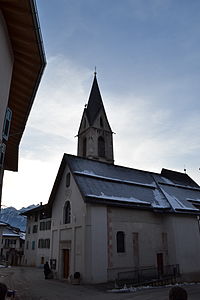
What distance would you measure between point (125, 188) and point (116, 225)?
4.37 meters

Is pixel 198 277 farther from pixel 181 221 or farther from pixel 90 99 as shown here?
pixel 90 99

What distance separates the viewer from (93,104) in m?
47.0

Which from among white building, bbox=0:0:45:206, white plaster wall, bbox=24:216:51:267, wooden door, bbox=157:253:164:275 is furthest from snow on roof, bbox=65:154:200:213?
white plaster wall, bbox=24:216:51:267

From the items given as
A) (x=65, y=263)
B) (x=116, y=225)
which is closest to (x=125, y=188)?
(x=116, y=225)

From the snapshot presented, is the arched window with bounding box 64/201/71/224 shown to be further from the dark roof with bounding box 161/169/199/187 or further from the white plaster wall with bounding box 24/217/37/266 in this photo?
the white plaster wall with bounding box 24/217/37/266

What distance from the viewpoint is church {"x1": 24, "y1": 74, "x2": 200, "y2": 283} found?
18531mm

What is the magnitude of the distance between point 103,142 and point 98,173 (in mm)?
20240

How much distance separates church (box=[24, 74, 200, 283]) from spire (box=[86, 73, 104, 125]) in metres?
19.9

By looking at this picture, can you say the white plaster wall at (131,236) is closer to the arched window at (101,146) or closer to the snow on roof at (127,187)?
the snow on roof at (127,187)

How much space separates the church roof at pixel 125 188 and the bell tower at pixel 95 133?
13.9 meters

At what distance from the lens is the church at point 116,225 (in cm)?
1853

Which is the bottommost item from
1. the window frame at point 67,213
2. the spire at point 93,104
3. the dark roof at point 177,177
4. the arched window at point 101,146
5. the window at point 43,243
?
the window at point 43,243

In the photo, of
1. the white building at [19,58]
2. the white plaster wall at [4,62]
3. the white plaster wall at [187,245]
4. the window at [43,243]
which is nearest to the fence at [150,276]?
the white plaster wall at [187,245]

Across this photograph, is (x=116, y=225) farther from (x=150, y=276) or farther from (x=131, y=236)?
(x=150, y=276)
